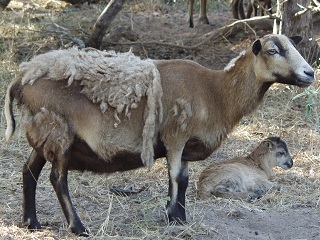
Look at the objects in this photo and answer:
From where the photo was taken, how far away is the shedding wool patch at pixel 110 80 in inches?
208

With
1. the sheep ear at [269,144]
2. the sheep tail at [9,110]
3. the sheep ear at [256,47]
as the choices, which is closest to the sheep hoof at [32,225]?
the sheep tail at [9,110]

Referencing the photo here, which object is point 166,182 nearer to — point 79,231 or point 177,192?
point 177,192

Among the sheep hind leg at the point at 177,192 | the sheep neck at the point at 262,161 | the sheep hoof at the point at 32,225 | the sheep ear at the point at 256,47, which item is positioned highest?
the sheep ear at the point at 256,47

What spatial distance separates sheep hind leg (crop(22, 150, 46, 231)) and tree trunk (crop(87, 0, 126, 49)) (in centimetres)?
463

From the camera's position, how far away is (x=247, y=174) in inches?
278

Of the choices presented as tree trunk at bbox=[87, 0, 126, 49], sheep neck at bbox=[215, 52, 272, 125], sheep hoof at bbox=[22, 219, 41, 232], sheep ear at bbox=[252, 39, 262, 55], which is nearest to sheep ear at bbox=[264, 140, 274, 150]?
sheep neck at bbox=[215, 52, 272, 125]

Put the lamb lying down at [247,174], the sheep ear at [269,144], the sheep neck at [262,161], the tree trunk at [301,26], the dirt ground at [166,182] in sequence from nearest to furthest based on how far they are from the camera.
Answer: the dirt ground at [166,182]
the lamb lying down at [247,174]
the sheep neck at [262,161]
the sheep ear at [269,144]
the tree trunk at [301,26]

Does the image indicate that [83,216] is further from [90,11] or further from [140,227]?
[90,11]

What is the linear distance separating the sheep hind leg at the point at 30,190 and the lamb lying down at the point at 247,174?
1798 millimetres

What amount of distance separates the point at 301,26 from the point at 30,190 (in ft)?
18.9

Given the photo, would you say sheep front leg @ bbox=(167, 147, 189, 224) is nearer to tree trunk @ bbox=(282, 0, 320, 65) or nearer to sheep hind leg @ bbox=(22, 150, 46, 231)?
sheep hind leg @ bbox=(22, 150, 46, 231)

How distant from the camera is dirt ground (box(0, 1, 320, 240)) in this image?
5.63 metres

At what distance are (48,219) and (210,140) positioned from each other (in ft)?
5.07

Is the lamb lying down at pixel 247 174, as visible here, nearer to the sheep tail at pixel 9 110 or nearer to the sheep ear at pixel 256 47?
the sheep ear at pixel 256 47
